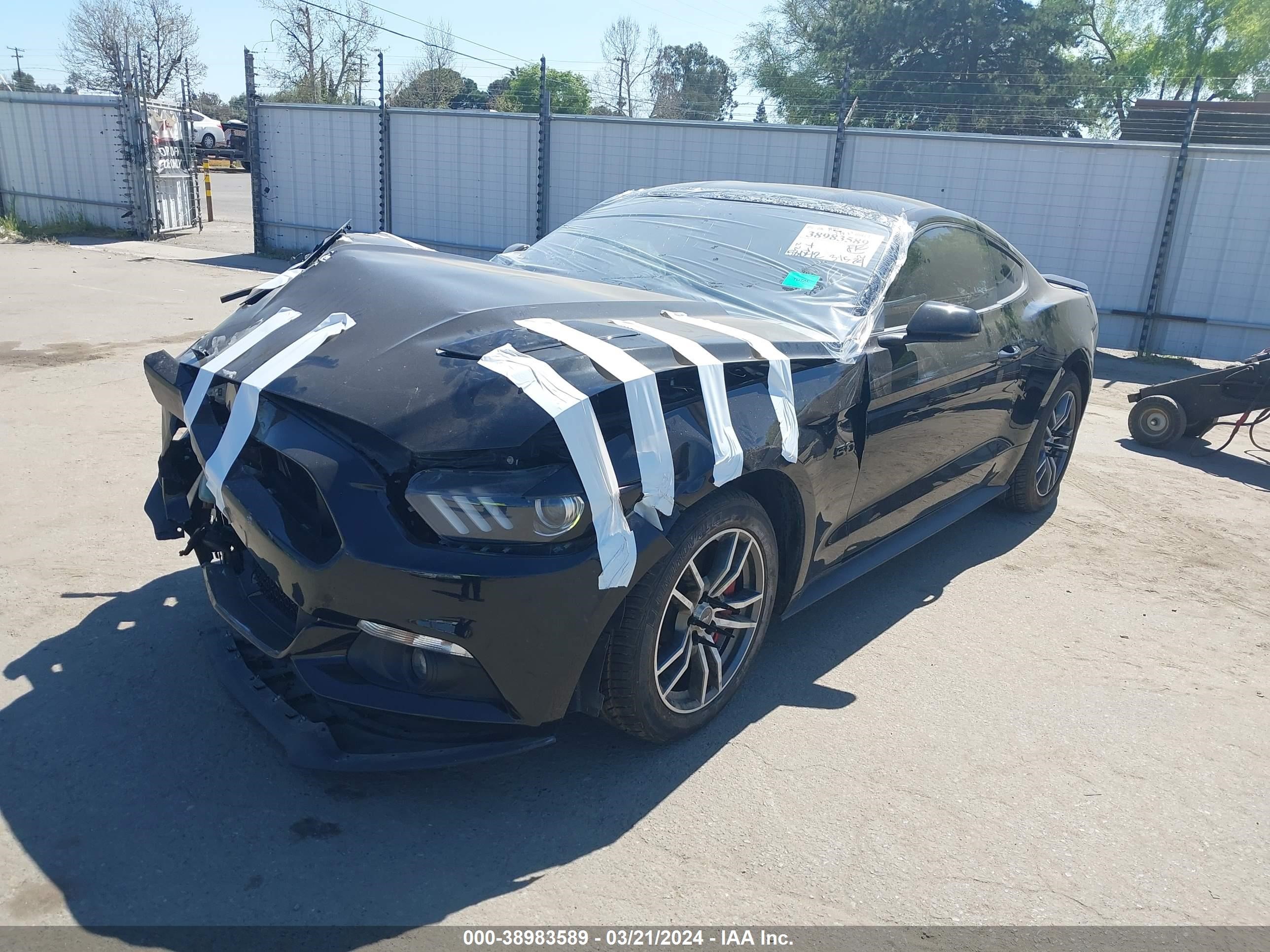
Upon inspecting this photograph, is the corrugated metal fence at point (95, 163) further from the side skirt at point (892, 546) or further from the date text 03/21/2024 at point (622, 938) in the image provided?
the date text 03/21/2024 at point (622, 938)

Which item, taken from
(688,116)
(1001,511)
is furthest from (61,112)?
(688,116)

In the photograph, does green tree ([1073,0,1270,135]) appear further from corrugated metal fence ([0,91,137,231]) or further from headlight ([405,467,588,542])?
headlight ([405,467,588,542])

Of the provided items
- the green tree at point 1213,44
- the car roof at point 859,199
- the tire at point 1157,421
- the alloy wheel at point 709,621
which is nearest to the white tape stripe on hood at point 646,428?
the alloy wheel at point 709,621

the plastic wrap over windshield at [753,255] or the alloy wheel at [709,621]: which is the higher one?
the plastic wrap over windshield at [753,255]

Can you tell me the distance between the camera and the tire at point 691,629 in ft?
9.04

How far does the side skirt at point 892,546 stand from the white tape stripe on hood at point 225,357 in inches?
79.4

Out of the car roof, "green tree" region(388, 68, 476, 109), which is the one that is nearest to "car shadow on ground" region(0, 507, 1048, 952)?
the car roof

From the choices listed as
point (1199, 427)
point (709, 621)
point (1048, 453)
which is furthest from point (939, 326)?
point (1199, 427)

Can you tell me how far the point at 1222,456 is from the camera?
7.34m

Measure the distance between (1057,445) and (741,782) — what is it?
362cm

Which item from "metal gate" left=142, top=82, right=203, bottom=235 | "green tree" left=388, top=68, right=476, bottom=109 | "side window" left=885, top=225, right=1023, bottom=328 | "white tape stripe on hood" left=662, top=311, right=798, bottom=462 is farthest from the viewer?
"green tree" left=388, top=68, right=476, bottom=109

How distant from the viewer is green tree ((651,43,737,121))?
134 feet

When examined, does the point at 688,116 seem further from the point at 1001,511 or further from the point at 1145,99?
the point at 1001,511

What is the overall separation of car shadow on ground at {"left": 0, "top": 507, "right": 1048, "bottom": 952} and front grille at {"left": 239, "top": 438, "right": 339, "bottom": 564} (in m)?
0.76
